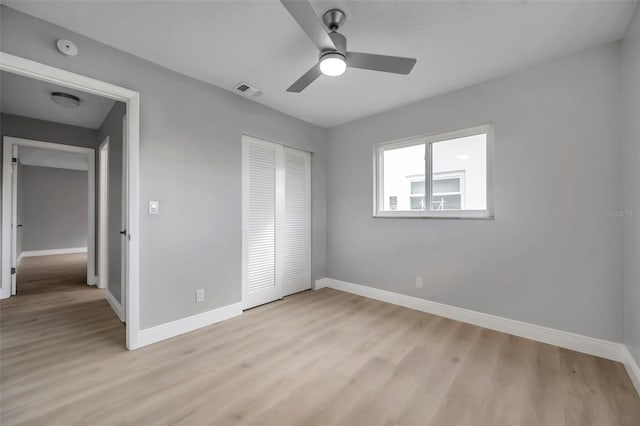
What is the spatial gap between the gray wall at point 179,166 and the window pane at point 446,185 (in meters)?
2.25

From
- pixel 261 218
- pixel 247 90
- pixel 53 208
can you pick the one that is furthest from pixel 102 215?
pixel 53 208

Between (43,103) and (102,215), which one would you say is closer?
(43,103)

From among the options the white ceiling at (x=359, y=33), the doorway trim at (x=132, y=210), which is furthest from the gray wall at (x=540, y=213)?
the doorway trim at (x=132, y=210)

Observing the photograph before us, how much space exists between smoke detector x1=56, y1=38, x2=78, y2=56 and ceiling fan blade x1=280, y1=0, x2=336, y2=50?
70.6 inches

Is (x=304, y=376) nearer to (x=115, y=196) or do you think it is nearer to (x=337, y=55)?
(x=337, y=55)

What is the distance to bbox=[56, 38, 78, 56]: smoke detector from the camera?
1900mm

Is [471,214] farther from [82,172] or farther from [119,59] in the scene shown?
[82,172]

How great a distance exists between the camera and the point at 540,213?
238 cm

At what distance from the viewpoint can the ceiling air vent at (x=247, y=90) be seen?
278 cm

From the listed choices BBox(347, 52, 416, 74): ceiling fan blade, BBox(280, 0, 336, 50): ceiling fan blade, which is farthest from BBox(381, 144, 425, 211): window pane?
BBox(280, 0, 336, 50): ceiling fan blade

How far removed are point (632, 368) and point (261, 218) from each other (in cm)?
350

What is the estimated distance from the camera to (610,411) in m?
1.53

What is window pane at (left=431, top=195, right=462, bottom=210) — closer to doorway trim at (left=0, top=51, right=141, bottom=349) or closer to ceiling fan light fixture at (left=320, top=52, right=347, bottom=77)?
ceiling fan light fixture at (left=320, top=52, right=347, bottom=77)

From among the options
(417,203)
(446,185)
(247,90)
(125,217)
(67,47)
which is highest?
(247,90)
